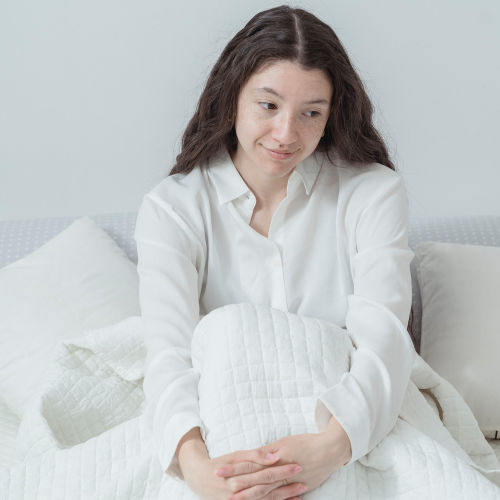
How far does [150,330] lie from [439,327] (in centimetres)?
74

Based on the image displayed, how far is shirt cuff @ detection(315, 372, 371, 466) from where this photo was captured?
4.79ft

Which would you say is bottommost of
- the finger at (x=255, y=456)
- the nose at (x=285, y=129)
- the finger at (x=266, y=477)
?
the finger at (x=266, y=477)

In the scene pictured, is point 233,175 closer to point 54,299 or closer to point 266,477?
point 54,299

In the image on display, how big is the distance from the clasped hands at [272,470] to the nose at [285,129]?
0.57 meters

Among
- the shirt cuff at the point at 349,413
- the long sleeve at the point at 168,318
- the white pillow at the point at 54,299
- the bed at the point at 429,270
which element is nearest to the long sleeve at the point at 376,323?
the shirt cuff at the point at 349,413

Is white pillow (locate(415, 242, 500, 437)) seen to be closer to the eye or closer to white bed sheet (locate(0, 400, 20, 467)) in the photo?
the eye

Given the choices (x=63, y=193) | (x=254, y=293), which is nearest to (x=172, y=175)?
(x=254, y=293)

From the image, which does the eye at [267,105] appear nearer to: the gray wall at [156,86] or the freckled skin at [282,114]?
the freckled skin at [282,114]

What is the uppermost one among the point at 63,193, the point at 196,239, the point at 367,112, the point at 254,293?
the point at 367,112

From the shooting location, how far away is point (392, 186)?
72.5 inches

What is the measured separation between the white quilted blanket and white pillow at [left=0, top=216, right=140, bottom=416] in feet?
0.84

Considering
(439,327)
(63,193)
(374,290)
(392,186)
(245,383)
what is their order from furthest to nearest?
(63,193), (439,327), (392,186), (374,290), (245,383)

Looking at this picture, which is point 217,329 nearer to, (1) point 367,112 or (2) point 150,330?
(2) point 150,330

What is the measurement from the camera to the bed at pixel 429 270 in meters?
1.97
